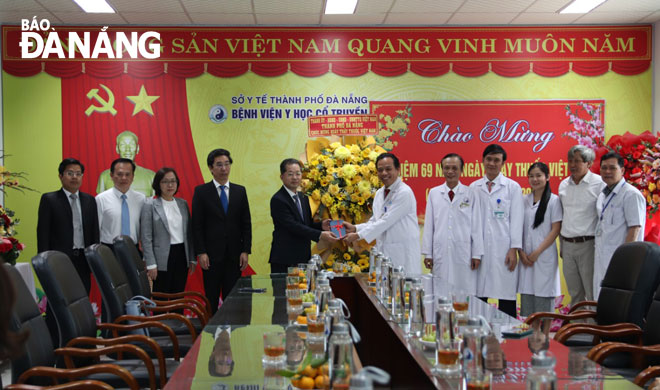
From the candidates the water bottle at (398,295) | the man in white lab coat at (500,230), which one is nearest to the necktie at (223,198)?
the man in white lab coat at (500,230)

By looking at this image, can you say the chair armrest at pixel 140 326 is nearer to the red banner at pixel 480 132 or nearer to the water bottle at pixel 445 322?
the water bottle at pixel 445 322

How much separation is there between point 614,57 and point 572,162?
2.65 meters

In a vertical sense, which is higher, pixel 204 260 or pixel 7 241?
pixel 7 241

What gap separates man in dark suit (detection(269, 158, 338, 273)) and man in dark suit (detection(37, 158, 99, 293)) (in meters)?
1.60

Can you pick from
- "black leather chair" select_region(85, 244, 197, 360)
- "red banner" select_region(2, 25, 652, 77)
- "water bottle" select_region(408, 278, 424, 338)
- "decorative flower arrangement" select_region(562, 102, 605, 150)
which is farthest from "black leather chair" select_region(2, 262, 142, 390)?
"decorative flower arrangement" select_region(562, 102, 605, 150)

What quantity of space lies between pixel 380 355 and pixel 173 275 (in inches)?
124

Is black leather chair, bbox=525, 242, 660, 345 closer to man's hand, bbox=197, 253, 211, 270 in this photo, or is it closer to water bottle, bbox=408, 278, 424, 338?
water bottle, bbox=408, 278, 424, 338

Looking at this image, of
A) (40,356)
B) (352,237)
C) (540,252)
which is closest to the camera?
(40,356)

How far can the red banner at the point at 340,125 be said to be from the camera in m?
7.27

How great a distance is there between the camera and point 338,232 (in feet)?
17.8

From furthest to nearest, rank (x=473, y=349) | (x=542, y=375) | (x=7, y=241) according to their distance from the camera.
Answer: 1. (x=7, y=241)
2. (x=473, y=349)
3. (x=542, y=375)

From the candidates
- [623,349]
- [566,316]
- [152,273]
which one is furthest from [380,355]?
[152,273]

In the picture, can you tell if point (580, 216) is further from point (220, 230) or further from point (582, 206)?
point (220, 230)

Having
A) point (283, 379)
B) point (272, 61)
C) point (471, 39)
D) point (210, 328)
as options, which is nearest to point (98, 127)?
point (272, 61)
